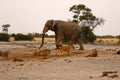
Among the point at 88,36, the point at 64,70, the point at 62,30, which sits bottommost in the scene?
the point at 64,70

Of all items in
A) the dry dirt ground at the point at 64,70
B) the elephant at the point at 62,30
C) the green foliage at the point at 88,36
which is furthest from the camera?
the green foliage at the point at 88,36

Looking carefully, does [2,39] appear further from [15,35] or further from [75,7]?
[75,7]

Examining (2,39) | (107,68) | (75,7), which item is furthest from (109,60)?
(2,39)

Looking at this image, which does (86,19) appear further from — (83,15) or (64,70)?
(64,70)

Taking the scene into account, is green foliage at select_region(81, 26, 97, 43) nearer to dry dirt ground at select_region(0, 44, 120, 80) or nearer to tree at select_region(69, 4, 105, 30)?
tree at select_region(69, 4, 105, 30)

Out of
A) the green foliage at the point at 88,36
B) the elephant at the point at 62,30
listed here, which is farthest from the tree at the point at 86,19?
the elephant at the point at 62,30

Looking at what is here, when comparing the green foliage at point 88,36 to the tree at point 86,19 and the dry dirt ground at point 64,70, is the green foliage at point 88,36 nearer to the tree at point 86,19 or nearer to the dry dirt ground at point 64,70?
the tree at point 86,19

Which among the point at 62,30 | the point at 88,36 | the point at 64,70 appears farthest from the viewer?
the point at 88,36

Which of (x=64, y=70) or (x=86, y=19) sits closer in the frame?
(x=64, y=70)

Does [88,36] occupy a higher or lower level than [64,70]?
higher

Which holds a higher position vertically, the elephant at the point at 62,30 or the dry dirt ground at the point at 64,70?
the elephant at the point at 62,30

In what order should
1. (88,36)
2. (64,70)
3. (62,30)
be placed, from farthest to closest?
(88,36), (62,30), (64,70)

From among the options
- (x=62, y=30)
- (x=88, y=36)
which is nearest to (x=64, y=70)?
(x=62, y=30)

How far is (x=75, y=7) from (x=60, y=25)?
38.4 meters
